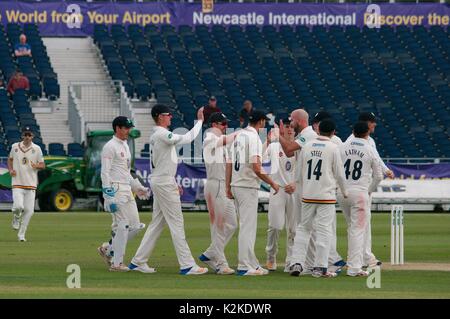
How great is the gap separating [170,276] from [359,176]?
11.3ft

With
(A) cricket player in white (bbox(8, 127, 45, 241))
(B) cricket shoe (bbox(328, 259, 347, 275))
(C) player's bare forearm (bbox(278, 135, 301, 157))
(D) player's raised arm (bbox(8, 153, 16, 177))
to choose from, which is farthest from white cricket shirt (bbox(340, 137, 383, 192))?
(D) player's raised arm (bbox(8, 153, 16, 177))

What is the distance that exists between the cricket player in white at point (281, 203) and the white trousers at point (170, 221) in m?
1.61

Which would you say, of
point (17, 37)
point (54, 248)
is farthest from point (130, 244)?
point (17, 37)

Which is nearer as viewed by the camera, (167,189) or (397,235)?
(167,189)

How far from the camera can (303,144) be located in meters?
20.0

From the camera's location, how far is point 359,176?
20.0m

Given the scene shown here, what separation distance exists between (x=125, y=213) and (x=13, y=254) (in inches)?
149

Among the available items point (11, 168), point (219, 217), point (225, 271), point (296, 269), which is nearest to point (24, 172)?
point (11, 168)

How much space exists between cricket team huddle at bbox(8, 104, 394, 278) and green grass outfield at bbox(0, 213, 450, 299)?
42 cm

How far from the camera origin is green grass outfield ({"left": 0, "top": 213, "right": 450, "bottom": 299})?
1633 cm

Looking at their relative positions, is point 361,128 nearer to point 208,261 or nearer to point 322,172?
point 322,172

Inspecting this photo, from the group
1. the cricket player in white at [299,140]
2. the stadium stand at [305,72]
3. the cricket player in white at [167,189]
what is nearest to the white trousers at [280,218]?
the cricket player in white at [299,140]

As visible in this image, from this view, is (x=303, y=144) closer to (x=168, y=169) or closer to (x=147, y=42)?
(x=168, y=169)

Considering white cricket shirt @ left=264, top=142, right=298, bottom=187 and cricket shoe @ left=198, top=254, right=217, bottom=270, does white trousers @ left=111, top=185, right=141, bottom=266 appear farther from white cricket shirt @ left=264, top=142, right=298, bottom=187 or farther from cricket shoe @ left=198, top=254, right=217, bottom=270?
white cricket shirt @ left=264, top=142, right=298, bottom=187
